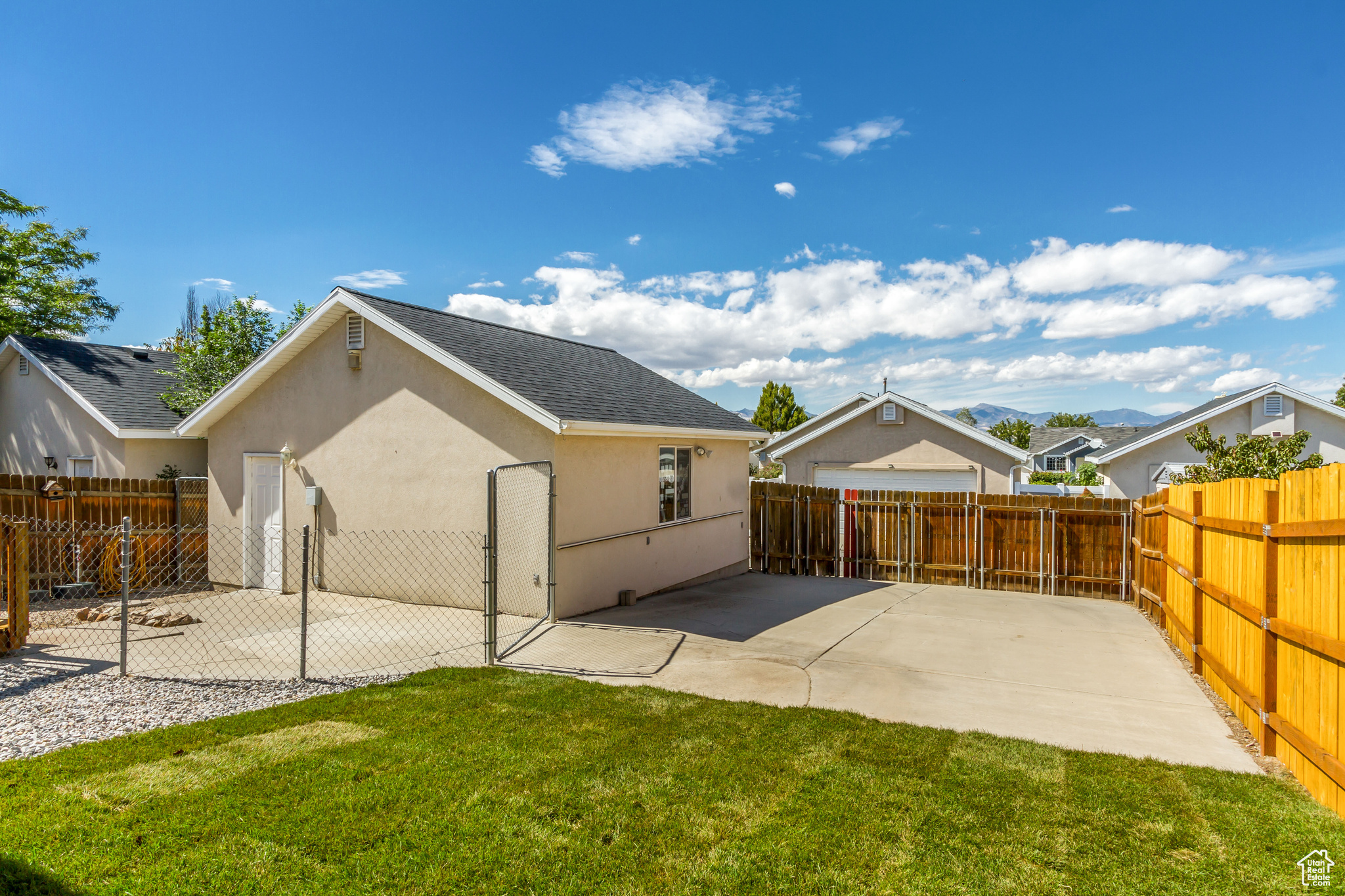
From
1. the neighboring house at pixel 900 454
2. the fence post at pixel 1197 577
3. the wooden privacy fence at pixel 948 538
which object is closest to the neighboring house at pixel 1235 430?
the neighboring house at pixel 900 454

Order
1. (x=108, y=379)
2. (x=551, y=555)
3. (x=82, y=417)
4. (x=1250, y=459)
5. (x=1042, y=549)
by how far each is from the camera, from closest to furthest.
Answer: (x=551, y=555)
(x=1250, y=459)
(x=1042, y=549)
(x=82, y=417)
(x=108, y=379)

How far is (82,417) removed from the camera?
1518 centimetres

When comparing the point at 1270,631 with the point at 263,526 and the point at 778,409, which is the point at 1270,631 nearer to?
the point at 263,526

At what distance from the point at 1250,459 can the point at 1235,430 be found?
13547 mm

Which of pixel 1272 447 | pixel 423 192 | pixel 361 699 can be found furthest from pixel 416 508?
pixel 1272 447

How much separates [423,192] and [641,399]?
7.44 meters

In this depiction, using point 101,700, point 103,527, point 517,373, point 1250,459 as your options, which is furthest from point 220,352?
point 1250,459

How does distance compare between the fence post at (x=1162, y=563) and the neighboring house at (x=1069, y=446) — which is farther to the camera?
the neighboring house at (x=1069, y=446)

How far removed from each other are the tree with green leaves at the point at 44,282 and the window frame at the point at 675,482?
87.0ft

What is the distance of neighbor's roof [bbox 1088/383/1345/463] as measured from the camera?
19.9m

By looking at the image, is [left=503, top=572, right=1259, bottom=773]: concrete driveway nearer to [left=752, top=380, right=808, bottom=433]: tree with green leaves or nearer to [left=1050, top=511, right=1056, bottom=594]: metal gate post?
[left=1050, top=511, right=1056, bottom=594]: metal gate post

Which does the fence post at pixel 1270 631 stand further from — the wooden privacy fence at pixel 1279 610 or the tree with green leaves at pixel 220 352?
the tree with green leaves at pixel 220 352

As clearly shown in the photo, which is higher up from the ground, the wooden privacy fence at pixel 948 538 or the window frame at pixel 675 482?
the window frame at pixel 675 482

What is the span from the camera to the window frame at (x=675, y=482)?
39.1 feet
